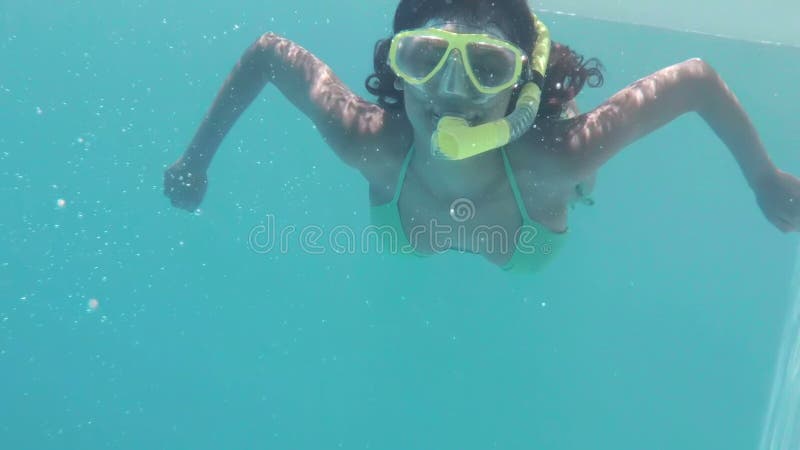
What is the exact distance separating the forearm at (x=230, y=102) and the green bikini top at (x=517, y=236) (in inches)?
35.8

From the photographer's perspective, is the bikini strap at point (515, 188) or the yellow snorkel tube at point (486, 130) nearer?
the yellow snorkel tube at point (486, 130)

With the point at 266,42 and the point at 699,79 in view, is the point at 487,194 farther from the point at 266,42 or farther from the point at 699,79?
the point at 266,42

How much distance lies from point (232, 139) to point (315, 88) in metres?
7.13

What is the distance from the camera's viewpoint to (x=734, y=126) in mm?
2775

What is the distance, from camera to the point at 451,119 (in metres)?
2.08

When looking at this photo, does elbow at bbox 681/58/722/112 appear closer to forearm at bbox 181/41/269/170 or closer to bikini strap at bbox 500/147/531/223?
bikini strap at bbox 500/147/531/223

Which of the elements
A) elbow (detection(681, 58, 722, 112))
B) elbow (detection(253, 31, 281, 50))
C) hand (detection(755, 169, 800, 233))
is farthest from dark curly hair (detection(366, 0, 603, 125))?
hand (detection(755, 169, 800, 233))

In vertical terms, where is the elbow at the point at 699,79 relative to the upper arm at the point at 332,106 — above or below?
below

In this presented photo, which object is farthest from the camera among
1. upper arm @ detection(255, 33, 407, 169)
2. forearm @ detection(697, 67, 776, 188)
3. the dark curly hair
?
upper arm @ detection(255, 33, 407, 169)

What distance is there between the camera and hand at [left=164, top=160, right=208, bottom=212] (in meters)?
3.23

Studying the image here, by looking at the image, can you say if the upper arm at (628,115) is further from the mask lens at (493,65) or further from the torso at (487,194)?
the mask lens at (493,65)

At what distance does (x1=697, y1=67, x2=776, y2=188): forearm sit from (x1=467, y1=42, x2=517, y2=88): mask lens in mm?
1125

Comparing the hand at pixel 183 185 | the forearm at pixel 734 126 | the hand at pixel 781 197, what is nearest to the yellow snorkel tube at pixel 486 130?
the forearm at pixel 734 126

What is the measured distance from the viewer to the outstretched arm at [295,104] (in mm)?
2820
